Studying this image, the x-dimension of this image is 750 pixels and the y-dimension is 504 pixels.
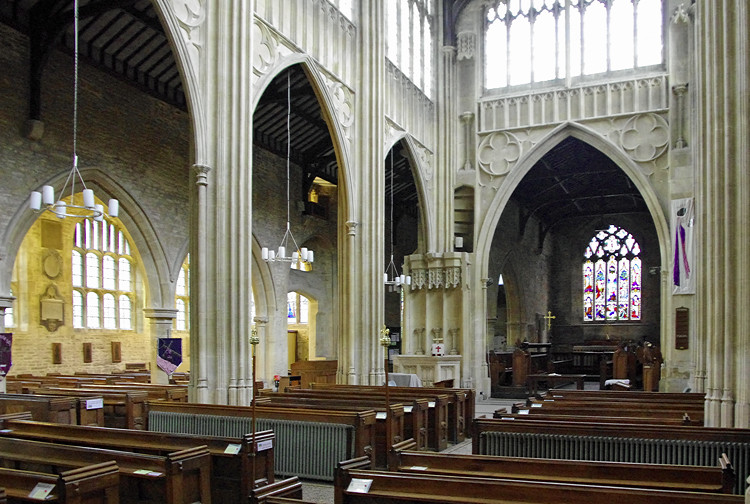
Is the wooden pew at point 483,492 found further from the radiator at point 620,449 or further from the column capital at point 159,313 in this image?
the column capital at point 159,313

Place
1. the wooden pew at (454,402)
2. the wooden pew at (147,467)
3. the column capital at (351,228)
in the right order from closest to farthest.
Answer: the wooden pew at (147,467)
the wooden pew at (454,402)
the column capital at (351,228)

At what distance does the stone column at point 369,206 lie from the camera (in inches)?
565

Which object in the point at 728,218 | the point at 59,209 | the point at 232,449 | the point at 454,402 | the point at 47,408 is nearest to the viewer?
the point at 232,449

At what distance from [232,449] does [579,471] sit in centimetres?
258

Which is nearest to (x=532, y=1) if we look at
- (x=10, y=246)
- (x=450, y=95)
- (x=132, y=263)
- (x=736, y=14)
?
(x=450, y=95)

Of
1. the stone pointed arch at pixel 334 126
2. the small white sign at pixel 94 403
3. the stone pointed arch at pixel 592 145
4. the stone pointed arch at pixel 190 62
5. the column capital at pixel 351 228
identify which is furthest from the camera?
the stone pointed arch at pixel 592 145

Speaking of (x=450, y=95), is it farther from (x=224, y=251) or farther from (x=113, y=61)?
(x=224, y=251)

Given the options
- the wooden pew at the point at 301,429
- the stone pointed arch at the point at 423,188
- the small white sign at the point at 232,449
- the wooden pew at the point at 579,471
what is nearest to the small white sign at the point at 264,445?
the small white sign at the point at 232,449

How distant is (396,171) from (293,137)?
14.4ft

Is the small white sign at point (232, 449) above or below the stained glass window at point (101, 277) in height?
below

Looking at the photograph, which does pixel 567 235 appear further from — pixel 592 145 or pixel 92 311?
pixel 92 311

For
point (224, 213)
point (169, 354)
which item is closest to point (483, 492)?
point (224, 213)

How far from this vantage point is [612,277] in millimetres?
30719

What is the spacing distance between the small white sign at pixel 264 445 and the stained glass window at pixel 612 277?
1052 inches
